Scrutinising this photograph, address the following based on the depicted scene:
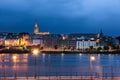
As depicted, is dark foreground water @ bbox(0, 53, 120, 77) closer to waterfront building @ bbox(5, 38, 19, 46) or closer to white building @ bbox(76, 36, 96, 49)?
waterfront building @ bbox(5, 38, 19, 46)

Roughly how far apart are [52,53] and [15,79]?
445 feet

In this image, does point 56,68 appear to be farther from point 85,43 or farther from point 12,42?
point 85,43

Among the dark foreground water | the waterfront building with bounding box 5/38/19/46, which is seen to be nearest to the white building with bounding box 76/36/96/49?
the waterfront building with bounding box 5/38/19/46

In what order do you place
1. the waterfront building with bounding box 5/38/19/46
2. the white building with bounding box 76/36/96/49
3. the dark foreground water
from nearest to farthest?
the dark foreground water, the waterfront building with bounding box 5/38/19/46, the white building with bounding box 76/36/96/49

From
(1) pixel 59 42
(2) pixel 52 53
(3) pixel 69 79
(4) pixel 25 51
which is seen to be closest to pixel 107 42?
(1) pixel 59 42

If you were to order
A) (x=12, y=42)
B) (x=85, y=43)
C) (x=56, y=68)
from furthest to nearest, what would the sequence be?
(x=85, y=43) < (x=12, y=42) < (x=56, y=68)

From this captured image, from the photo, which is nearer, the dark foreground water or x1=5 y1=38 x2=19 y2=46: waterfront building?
the dark foreground water

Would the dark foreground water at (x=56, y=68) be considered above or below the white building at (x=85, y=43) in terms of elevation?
below

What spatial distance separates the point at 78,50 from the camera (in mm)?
168750

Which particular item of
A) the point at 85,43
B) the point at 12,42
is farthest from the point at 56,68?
the point at 85,43

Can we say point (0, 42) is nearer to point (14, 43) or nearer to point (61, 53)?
point (14, 43)

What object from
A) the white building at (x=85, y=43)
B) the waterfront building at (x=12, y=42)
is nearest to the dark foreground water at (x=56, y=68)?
the waterfront building at (x=12, y=42)

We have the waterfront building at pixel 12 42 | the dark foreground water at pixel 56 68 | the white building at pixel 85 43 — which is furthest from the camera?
the white building at pixel 85 43

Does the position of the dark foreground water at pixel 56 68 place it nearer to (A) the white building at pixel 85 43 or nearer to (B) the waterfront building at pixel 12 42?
(B) the waterfront building at pixel 12 42
